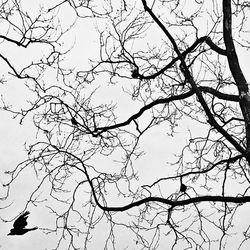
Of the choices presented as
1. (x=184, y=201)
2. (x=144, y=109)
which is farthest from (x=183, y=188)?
(x=144, y=109)

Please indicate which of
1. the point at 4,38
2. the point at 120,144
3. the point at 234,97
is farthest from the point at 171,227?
the point at 4,38

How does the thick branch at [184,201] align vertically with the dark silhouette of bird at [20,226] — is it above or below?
above

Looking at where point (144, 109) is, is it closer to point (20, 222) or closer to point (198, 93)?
point (198, 93)

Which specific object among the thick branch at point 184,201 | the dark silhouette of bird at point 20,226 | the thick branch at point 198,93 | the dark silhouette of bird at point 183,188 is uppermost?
the thick branch at point 198,93

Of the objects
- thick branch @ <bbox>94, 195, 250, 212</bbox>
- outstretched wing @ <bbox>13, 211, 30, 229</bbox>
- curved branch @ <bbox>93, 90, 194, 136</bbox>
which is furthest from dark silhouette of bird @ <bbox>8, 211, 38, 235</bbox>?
curved branch @ <bbox>93, 90, 194, 136</bbox>

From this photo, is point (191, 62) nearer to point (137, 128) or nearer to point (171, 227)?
point (137, 128)

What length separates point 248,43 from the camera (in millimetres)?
7484

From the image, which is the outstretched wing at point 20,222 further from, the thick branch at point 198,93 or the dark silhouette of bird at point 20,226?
the thick branch at point 198,93

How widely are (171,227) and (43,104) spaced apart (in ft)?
9.23

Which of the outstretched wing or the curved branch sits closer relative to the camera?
the outstretched wing

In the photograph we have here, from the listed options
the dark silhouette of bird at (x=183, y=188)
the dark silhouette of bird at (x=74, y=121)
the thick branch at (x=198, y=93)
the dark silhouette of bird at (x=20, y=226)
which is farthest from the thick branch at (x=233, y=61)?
the dark silhouette of bird at (x=20, y=226)

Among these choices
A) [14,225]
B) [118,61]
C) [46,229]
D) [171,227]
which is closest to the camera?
[14,225]

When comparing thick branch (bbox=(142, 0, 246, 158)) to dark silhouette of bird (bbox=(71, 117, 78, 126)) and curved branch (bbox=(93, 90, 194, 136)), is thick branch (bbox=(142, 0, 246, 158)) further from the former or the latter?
A: dark silhouette of bird (bbox=(71, 117, 78, 126))

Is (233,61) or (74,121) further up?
(233,61)
